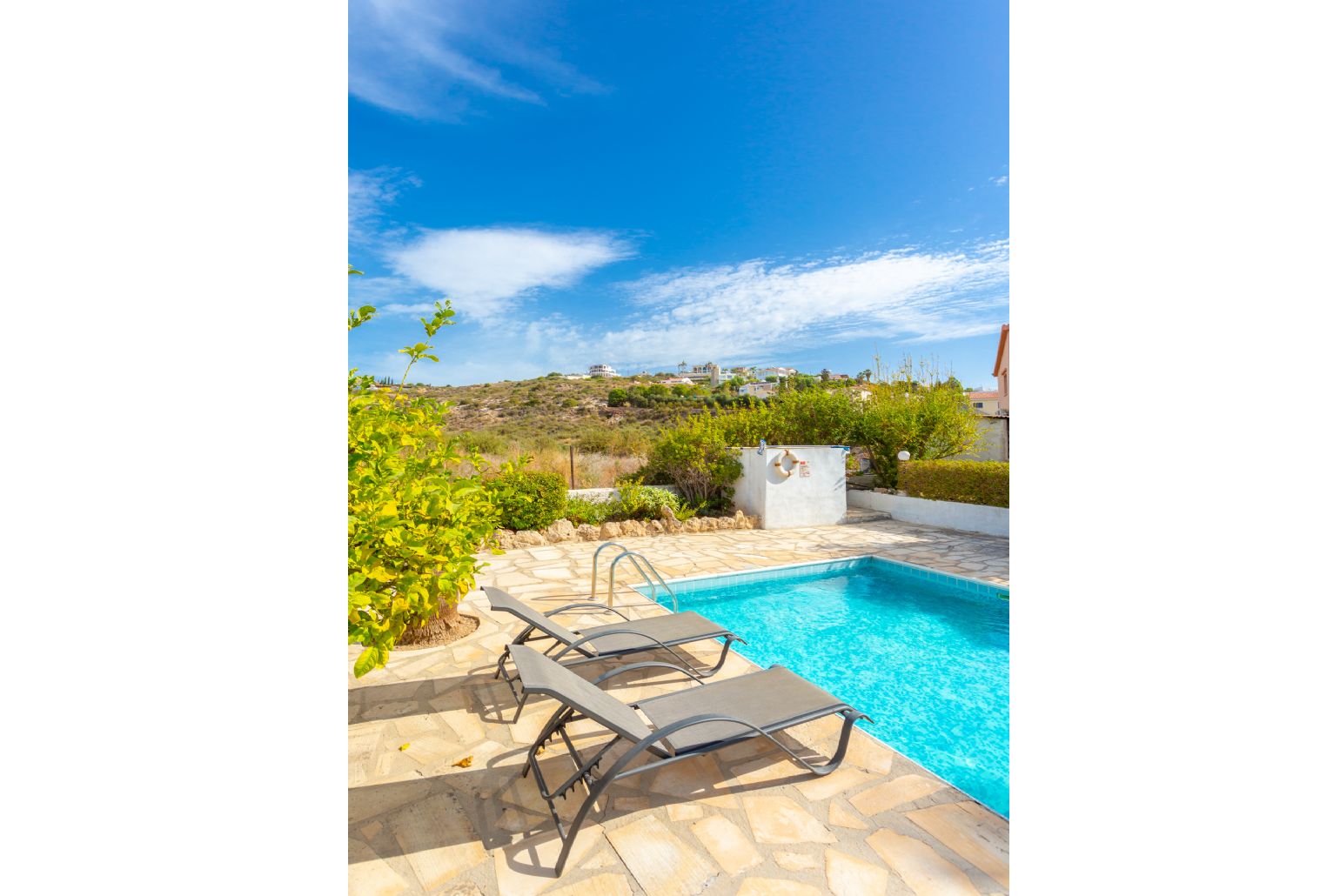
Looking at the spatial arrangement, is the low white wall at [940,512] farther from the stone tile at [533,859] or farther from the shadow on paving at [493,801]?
the stone tile at [533,859]

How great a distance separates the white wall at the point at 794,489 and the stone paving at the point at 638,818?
7.31 m

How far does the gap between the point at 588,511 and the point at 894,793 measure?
7.97 meters

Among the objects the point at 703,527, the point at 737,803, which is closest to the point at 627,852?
the point at 737,803

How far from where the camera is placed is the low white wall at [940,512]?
10.5m

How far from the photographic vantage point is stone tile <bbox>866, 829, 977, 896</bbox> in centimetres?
234

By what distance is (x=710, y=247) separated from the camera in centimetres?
2369

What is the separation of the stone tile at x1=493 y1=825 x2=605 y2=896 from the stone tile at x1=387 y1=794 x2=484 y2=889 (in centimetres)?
12

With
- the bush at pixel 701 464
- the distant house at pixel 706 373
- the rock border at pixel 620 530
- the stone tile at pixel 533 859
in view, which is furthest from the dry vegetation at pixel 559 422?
the stone tile at pixel 533 859

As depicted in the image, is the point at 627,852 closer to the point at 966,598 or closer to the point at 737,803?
the point at 737,803

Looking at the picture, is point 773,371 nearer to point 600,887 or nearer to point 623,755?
point 623,755

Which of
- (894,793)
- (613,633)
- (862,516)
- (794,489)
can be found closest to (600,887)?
(894,793)

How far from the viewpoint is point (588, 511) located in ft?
34.6
